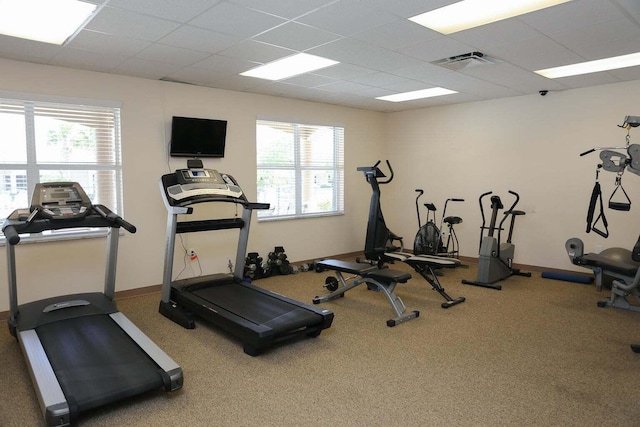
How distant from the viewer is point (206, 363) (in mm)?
3320

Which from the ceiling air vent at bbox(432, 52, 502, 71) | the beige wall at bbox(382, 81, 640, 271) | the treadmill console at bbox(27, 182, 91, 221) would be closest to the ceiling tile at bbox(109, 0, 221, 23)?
the treadmill console at bbox(27, 182, 91, 221)

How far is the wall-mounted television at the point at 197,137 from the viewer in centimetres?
520

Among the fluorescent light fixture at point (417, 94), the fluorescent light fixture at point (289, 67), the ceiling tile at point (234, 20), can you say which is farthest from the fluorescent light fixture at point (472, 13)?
the fluorescent light fixture at point (417, 94)

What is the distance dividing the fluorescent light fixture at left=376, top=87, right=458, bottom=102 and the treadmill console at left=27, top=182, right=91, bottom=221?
435 cm

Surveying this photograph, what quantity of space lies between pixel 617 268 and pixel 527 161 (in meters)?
2.16

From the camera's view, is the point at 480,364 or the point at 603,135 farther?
the point at 603,135

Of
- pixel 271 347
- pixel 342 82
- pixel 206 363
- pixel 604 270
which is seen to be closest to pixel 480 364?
pixel 271 347

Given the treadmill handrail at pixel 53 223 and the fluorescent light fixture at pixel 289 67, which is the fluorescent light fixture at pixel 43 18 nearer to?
the treadmill handrail at pixel 53 223

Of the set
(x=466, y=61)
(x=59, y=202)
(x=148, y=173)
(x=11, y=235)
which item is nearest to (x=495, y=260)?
(x=466, y=61)

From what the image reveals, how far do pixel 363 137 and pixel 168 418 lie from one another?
19.4ft

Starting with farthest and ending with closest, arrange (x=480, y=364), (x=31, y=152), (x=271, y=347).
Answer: (x=31, y=152) < (x=271, y=347) < (x=480, y=364)

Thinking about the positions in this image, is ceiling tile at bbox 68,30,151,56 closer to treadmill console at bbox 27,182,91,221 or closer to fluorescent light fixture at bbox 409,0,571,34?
treadmill console at bbox 27,182,91,221

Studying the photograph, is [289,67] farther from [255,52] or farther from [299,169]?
[299,169]

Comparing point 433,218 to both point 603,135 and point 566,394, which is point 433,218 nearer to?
point 603,135
